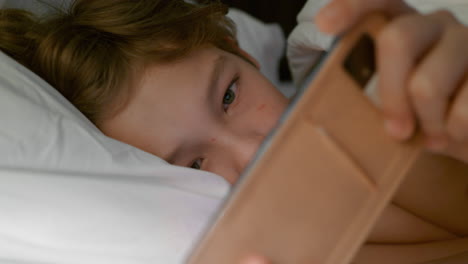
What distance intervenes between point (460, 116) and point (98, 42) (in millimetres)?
616

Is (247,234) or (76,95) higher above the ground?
(247,234)

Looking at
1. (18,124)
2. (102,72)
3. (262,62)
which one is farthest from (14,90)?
(262,62)

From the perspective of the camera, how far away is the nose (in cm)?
67

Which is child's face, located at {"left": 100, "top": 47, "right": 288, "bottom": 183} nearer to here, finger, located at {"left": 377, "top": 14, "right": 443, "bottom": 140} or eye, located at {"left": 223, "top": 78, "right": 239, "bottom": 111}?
eye, located at {"left": 223, "top": 78, "right": 239, "bottom": 111}

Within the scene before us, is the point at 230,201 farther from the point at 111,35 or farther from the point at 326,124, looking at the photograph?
the point at 111,35

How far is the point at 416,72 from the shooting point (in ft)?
1.07

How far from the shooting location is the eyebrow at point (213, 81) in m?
0.68

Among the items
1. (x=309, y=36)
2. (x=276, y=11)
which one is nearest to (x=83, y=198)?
(x=309, y=36)

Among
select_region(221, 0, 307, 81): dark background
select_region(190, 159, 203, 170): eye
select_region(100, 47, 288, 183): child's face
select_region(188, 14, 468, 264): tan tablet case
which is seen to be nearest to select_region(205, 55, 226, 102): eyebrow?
select_region(100, 47, 288, 183): child's face

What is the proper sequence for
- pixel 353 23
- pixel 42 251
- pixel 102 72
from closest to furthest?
pixel 353 23 → pixel 42 251 → pixel 102 72

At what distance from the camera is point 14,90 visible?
588 millimetres

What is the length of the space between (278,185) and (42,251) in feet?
1.12

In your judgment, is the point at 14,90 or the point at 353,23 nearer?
the point at 353,23

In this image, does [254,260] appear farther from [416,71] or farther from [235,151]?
[235,151]
